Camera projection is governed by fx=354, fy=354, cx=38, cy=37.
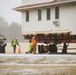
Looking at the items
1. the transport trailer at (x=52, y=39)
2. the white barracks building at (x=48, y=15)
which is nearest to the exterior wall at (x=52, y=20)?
the white barracks building at (x=48, y=15)

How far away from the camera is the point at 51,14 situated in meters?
38.4

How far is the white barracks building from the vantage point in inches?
1409

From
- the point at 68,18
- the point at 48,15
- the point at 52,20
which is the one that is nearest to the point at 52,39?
the point at 52,20

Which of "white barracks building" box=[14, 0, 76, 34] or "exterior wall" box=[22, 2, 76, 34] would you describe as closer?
"exterior wall" box=[22, 2, 76, 34]

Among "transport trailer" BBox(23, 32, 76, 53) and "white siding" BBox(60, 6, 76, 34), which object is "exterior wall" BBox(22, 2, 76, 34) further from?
"transport trailer" BBox(23, 32, 76, 53)

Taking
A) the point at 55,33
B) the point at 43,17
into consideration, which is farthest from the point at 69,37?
the point at 43,17

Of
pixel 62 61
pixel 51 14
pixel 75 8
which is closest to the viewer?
pixel 62 61

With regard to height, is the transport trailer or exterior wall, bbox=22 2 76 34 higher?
exterior wall, bbox=22 2 76 34

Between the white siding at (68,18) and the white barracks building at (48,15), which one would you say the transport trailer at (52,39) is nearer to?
the white barracks building at (48,15)

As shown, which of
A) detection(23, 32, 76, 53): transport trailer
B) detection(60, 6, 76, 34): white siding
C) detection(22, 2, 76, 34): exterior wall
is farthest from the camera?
detection(23, 32, 76, 53): transport trailer

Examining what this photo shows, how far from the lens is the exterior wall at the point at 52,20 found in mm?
35656

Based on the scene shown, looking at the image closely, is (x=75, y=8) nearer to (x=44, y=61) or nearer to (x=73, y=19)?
(x=73, y=19)

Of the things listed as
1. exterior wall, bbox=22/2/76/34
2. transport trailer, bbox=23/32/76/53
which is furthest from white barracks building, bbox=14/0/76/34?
transport trailer, bbox=23/32/76/53

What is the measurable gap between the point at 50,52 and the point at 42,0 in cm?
583
